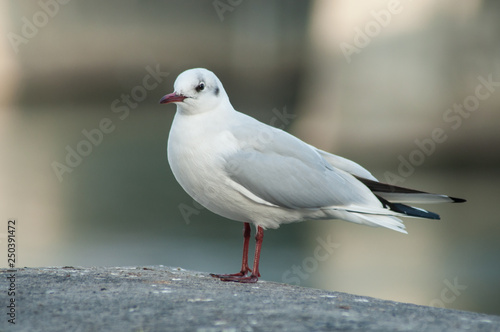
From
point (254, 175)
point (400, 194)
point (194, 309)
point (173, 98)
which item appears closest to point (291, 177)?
point (254, 175)

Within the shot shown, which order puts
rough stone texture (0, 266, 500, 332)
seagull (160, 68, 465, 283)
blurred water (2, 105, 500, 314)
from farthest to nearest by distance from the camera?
blurred water (2, 105, 500, 314) < seagull (160, 68, 465, 283) < rough stone texture (0, 266, 500, 332)

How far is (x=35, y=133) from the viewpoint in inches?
683

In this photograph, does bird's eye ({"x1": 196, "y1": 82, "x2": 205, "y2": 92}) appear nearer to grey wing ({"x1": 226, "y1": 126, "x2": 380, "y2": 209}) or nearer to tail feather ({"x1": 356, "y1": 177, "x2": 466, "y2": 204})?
grey wing ({"x1": 226, "y1": 126, "x2": 380, "y2": 209})

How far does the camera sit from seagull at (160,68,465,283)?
3887 mm

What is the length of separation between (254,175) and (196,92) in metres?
0.54

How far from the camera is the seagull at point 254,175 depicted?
12.8 ft

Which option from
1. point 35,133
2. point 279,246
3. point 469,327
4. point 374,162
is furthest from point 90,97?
point 469,327

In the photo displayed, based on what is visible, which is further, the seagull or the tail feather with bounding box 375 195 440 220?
the tail feather with bounding box 375 195 440 220

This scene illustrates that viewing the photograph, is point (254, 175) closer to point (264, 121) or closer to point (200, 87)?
point (200, 87)

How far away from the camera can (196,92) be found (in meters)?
4.04

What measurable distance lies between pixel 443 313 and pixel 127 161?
39.1 ft

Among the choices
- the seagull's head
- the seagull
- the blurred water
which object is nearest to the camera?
the seagull

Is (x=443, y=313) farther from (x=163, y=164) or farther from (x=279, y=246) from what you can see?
(x=163, y=164)

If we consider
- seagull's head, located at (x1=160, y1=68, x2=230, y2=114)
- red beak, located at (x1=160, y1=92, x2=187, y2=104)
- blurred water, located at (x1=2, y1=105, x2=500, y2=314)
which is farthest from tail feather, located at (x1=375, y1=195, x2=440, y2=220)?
blurred water, located at (x1=2, y1=105, x2=500, y2=314)
